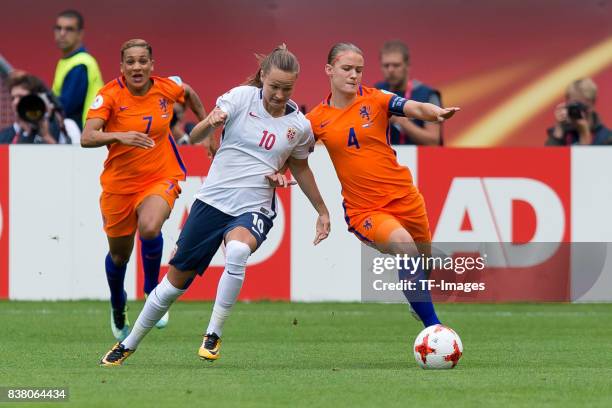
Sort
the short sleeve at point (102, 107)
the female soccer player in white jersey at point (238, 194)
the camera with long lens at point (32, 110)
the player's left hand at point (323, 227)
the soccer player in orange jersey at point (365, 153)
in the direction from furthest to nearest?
the camera with long lens at point (32, 110)
the short sleeve at point (102, 107)
the soccer player in orange jersey at point (365, 153)
the player's left hand at point (323, 227)
the female soccer player in white jersey at point (238, 194)

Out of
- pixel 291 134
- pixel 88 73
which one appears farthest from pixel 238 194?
pixel 88 73

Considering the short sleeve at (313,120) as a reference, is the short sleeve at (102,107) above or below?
above

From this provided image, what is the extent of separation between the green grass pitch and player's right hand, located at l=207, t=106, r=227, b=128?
58.4 inches

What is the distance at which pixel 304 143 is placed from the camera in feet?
31.7

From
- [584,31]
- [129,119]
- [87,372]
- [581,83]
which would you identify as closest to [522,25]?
[584,31]

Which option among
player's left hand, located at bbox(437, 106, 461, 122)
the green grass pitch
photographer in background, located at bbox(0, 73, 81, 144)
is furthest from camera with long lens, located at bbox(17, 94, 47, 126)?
player's left hand, located at bbox(437, 106, 461, 122)

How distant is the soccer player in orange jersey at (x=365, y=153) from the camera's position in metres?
10.1

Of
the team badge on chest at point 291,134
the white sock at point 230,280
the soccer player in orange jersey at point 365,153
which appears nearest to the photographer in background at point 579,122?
the soccer player in orange jersey at point 365,153

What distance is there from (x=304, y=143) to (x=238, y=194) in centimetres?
57

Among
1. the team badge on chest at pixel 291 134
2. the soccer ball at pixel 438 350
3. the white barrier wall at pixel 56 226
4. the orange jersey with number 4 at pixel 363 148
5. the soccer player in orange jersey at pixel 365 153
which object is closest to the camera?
the soccer ball at pixel 438 350

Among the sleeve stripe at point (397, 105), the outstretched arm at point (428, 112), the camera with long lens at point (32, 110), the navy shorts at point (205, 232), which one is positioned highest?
the camera with long lens at point (32, 110)

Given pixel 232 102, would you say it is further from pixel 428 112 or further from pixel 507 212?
pixel 507 212

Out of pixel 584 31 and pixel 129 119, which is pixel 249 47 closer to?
pixel 584 31

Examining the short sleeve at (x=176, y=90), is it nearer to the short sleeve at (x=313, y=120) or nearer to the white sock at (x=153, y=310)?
the short sleeve at (x=313, y=120)
